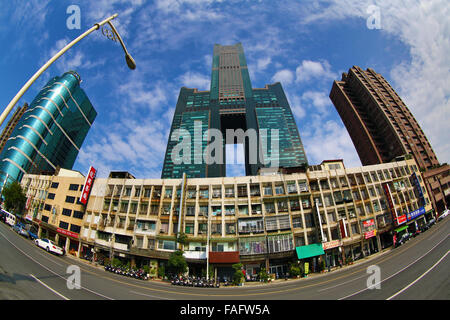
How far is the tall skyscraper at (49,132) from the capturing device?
228 ft

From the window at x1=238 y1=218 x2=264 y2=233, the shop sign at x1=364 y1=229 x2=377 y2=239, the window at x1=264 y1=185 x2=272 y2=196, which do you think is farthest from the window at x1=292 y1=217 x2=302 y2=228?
the shop sign at x1=364 y1=229 x2=377 y2=239

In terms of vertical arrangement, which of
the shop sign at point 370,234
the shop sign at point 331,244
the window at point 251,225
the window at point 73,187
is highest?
the window at point 73,187

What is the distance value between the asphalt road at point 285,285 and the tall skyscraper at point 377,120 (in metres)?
45.2

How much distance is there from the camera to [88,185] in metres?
30.2

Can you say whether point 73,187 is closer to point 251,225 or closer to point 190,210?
point 190,210

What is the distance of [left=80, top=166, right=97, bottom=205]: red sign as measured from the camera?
2915cm

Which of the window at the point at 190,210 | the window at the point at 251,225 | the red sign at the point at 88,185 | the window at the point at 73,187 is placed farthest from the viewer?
the window at the point at 73,187

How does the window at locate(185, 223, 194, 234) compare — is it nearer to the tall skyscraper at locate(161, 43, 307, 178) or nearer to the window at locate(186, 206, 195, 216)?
the window at locate(186, 206, 195, 216)

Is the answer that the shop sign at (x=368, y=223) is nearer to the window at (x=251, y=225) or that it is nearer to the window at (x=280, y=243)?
the window at (x=280, y=243)

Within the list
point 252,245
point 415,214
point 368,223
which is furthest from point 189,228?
point 415,214

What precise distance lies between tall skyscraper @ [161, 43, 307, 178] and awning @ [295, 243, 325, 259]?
247 feet

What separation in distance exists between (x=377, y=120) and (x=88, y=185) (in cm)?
9095

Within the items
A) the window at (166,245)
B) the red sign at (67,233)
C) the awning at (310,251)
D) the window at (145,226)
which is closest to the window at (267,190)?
the awning at (310,251)
